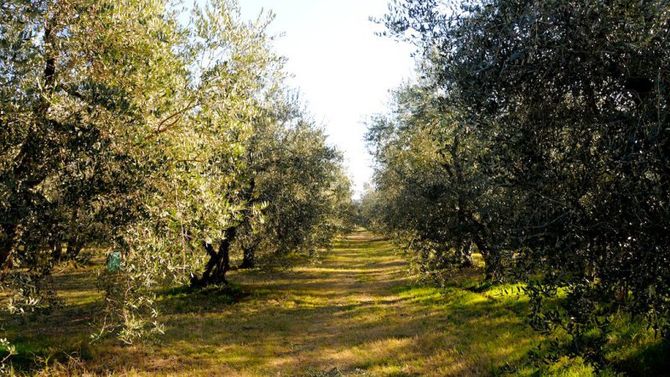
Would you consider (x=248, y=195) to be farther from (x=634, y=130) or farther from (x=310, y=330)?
(x=634, y=130)

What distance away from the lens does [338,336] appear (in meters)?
18.2

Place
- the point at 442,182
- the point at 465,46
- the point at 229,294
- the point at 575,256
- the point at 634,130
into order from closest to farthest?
1. the point at 634,130
2. the point at 575,256
3. the point at 465,46
4. the point at 442,182
5. the point at 229,294

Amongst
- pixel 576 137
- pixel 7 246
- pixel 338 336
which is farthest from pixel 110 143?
pixel 338 336

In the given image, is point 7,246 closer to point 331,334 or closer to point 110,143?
point 110,143

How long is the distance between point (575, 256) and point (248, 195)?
2108 centimetres

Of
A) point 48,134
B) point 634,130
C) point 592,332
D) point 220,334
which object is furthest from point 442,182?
point 48,134

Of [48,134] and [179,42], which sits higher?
[179,42]

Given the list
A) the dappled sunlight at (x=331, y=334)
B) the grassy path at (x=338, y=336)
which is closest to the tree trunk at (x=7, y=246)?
the dappled sunlight at (x=331, y=334)

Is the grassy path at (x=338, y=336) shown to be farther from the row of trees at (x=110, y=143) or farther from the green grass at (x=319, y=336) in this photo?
the row of trees at (x=110, y=143)

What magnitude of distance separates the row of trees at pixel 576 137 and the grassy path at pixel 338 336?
6.19 m

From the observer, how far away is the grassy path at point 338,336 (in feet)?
45.2

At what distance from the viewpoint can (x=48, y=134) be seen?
28.4ft

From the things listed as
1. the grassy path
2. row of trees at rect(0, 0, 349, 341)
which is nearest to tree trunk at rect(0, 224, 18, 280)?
row of trees at rect(0, 0, 349, 341)

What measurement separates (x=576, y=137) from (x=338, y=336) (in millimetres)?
13764
